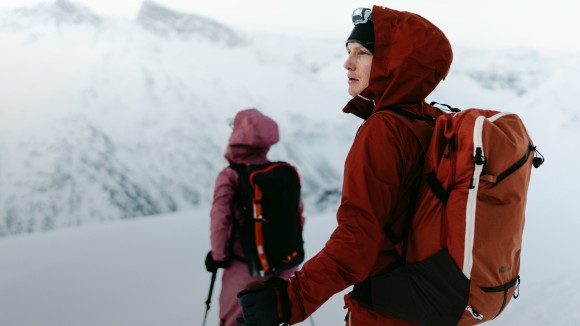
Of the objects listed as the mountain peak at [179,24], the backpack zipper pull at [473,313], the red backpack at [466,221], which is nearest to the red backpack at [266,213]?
the red backpack at [466,221]

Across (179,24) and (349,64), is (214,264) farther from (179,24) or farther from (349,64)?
(179,24)

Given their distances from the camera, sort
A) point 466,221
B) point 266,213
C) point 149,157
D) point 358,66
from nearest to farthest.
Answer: point 466,221 → point 358,66 → point 266,213 → point 149,157

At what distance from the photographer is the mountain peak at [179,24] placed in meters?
8.25

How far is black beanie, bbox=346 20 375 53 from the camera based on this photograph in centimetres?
110

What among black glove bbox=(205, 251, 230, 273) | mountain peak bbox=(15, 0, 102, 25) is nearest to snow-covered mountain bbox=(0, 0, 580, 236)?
mountain peak bbox=(15, 0, 102, 25)

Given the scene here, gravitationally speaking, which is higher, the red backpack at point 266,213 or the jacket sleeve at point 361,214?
the jacket sleeve at point 361,214

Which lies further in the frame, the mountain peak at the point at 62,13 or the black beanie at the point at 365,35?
the mountain peak at the point at 62,13

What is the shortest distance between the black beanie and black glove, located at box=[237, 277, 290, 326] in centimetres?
63

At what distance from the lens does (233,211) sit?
2.16 metres

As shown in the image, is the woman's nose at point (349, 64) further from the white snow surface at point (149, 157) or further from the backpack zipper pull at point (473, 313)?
the white snow surface at point (149, 157)

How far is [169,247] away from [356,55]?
3.42 meters

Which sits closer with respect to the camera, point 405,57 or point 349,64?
point 405,57

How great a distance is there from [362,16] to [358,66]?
0.13m

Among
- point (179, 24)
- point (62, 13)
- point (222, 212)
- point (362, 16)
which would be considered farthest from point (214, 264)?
point (179, 24)
